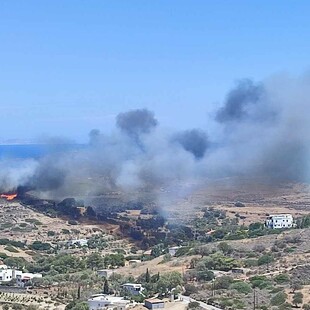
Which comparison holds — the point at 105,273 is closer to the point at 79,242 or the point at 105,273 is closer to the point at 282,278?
the point at 282,278

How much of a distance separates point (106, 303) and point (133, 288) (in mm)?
4199

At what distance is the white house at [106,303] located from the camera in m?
32.8

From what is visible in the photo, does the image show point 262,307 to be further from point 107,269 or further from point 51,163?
point 51,163

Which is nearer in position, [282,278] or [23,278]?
[282,278]

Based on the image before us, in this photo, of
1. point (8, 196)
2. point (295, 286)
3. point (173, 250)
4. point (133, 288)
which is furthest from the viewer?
point (8, 196)

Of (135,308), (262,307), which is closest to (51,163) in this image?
(135,308)

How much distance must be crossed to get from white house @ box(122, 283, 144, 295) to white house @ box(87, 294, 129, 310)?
196 centimetres

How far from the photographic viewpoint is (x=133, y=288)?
37.2 metres

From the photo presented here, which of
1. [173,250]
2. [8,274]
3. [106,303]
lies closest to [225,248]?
[173,250]

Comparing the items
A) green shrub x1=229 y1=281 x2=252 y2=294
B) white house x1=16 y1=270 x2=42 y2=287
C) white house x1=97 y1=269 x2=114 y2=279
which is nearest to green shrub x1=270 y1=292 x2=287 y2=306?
green shrub x1=229 y1=281 x2=252 y2=294

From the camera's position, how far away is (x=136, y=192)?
58.3m

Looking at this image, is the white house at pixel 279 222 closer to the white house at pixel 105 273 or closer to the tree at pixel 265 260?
the tree at pixel 265 260

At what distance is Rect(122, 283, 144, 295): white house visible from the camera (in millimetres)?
36688

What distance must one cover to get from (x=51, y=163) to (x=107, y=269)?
1308 cm
